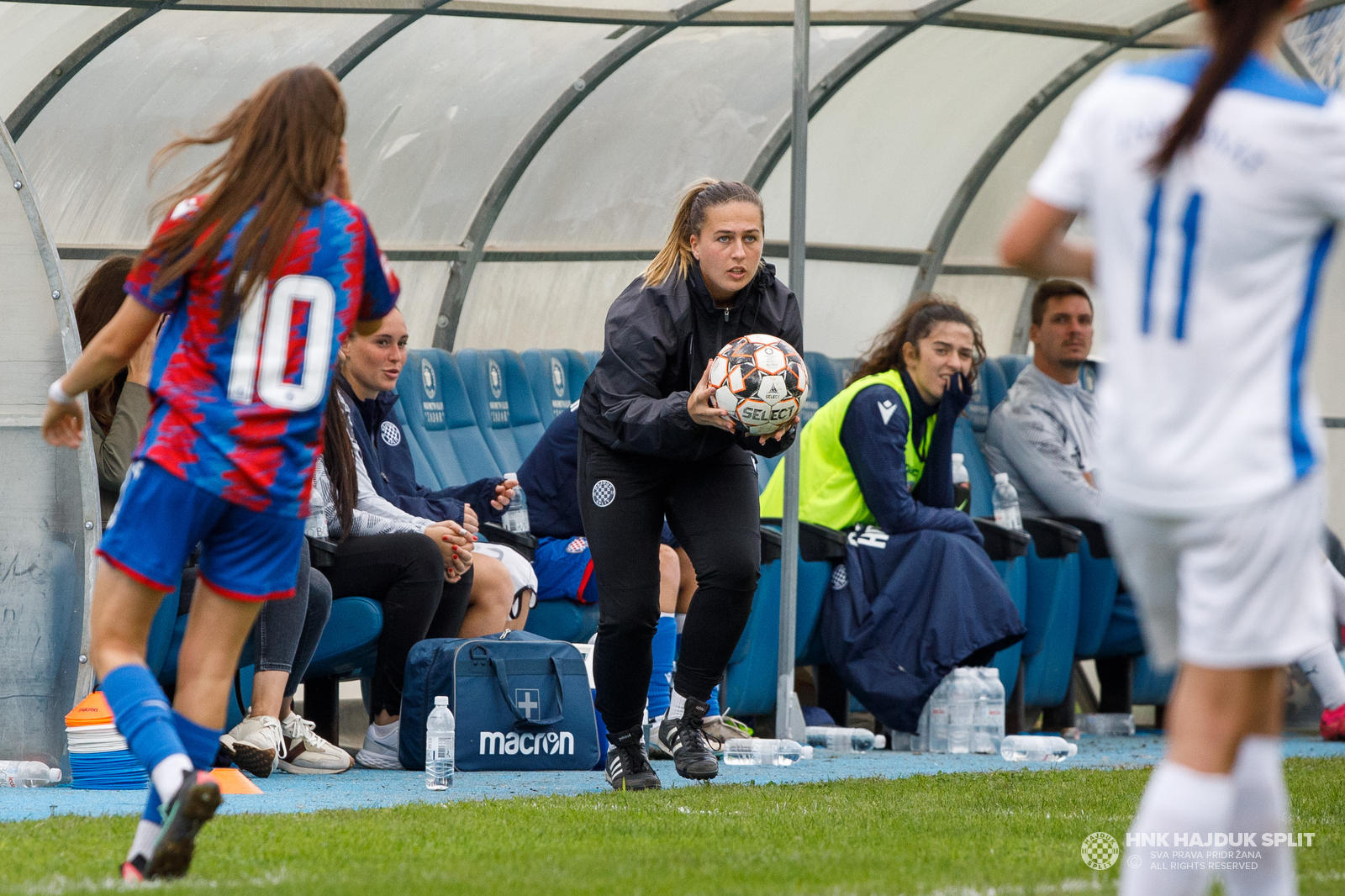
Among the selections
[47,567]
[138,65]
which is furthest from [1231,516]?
[138,65]

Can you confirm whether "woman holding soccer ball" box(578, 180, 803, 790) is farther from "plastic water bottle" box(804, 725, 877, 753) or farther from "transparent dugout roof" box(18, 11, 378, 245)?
"transparent dugout roof" box(18, 11, 378, 245)

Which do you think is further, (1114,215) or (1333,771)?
(1333,771)

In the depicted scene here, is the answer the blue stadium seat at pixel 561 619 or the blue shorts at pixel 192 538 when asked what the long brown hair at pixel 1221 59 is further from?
the blue stadium seat at pixel 561 619

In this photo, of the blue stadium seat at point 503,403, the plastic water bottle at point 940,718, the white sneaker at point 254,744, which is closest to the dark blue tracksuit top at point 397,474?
the blue stadium seat at point 503,403

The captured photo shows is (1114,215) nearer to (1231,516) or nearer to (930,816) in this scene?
(1231,516)

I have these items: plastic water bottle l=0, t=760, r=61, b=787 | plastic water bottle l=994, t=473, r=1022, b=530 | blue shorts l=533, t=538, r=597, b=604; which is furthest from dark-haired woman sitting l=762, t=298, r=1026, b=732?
plastic water bottle l=0, t=760, r=61, b=787

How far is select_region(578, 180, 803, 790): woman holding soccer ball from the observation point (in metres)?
5.10

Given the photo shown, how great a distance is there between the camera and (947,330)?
7422mm

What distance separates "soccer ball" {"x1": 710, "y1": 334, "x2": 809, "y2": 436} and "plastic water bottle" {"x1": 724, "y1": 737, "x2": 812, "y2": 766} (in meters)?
1.82

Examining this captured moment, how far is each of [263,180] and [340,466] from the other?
9.47 feet

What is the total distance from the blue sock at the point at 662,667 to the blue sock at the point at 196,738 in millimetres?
3327

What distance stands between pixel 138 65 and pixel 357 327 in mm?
4491

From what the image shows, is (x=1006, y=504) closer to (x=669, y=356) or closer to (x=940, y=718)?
(x=940, y=718)

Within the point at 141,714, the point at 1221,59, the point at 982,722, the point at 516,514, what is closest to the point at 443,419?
the point at 516,514
